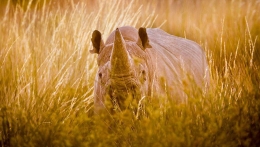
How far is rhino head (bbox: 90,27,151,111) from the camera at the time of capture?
2828 millimetres

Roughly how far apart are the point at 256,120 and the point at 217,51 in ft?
6.89

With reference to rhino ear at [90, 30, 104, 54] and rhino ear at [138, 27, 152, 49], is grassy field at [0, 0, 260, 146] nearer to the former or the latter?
rhino ear at [90, 30, 104, 54]

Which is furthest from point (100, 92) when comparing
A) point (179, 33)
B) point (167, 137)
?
point (179, 33)

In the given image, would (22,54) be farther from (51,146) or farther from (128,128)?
(128,128)

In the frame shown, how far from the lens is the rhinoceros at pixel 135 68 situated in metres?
2.84

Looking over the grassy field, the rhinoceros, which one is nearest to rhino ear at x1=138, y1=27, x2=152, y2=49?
the rhinoceros

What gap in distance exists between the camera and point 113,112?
303cm

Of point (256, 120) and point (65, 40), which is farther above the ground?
point (65, 40)

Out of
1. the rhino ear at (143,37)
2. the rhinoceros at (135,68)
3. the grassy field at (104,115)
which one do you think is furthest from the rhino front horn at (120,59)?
the rhino ear at (143,37)

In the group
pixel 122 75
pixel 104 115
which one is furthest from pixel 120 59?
pixel 104 115

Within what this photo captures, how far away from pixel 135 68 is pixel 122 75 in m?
0.17

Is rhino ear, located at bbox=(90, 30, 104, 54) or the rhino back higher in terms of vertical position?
rhino ear, located at bbox=(90, 30, 104, 54)

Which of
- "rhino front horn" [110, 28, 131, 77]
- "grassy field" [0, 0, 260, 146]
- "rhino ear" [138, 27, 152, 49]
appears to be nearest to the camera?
"grassy field" [0, 0, 260, 146]

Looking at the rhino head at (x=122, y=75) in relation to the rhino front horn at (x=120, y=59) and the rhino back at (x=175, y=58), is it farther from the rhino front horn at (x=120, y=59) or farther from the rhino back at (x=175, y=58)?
the rhino back at (x=175, y=58)
